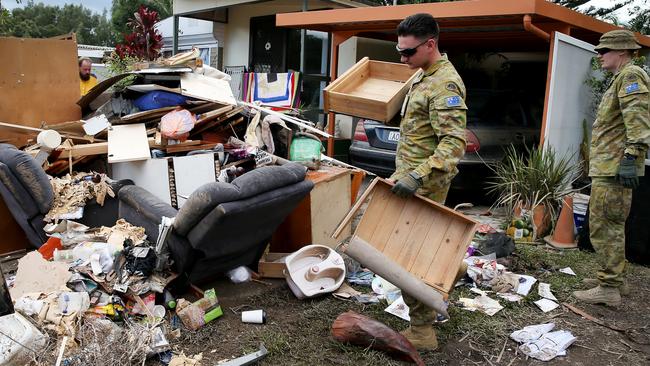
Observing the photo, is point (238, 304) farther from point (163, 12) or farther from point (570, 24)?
point (163, 12)

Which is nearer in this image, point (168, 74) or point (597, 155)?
point (597, 155)

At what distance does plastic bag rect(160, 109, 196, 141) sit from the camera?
16.0 ft

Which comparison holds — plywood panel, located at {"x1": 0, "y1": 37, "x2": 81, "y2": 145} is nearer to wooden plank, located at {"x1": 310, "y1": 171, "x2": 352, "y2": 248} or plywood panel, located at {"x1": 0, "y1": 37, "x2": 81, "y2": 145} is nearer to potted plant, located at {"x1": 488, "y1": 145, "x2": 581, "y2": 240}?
wooden plank, located at {"x1": 310, "y1": 171, "x2": 352, "y2": 248}

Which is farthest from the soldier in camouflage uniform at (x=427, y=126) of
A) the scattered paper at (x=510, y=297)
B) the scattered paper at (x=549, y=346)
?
the scattered paper at (x=510, y=297)

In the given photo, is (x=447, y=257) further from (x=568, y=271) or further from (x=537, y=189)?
(x=537, y=189)

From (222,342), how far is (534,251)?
347 centimetres

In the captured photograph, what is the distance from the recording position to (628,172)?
3797 mm

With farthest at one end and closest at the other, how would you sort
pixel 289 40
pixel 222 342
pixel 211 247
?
pixel 289 40
pixel 211 247
pixel 222 342

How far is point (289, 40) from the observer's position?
11211 millimetres

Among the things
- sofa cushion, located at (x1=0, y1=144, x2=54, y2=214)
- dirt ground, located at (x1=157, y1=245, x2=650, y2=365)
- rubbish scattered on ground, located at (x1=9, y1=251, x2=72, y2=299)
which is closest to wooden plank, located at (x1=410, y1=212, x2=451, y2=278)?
dirt ground, located at (x1=157, y1=245, x2=650, y2=365)

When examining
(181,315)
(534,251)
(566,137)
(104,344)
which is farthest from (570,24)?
(104,344)

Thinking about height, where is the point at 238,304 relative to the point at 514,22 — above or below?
below

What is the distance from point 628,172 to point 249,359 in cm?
295

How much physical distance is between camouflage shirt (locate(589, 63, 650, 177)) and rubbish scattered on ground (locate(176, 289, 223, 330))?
9.94ft
